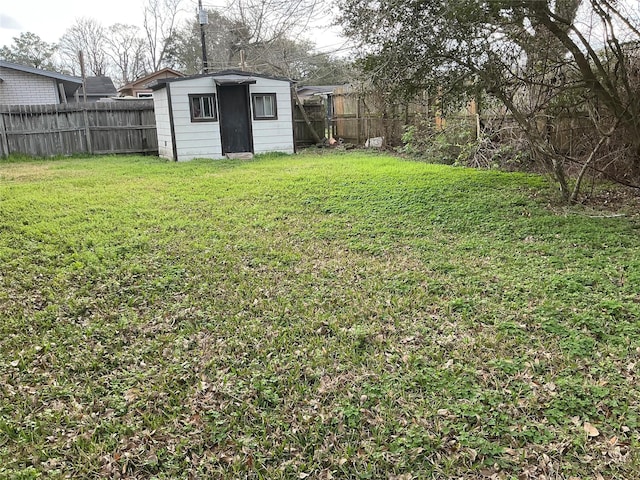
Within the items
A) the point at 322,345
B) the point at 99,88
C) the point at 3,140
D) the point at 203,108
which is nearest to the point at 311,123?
the point at 203,108

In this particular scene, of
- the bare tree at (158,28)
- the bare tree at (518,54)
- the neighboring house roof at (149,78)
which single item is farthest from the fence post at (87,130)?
the bare tree at (158,28)

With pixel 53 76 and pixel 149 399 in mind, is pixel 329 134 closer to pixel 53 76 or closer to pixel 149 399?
pixel 53 76

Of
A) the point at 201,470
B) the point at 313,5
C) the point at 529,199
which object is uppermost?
the point at 313,5

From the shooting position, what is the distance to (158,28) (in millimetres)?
34500

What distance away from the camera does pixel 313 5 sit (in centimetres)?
594

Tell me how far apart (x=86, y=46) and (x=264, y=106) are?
1241 inches

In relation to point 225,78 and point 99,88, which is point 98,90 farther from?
point 225,78

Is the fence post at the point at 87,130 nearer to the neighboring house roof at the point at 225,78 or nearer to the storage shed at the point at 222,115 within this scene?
the storage shed at the point at 222,115

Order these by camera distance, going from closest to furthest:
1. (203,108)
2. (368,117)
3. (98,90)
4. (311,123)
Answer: (203,108) < (368,117) < (311,123) < (98,90)

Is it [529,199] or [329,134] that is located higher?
[329,134]

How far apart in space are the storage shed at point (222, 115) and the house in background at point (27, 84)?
6.89 m

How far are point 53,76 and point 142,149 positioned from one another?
245 inches

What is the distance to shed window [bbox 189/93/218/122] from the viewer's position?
40.3ft

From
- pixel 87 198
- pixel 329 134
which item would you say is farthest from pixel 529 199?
pixel 329 134
